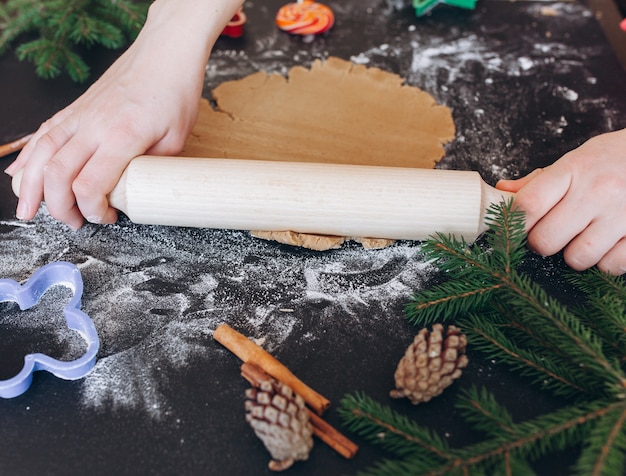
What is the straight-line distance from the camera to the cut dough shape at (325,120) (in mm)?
1596

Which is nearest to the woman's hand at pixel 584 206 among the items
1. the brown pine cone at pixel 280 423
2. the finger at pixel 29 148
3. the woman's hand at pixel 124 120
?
the brown pine cone at pixel 280 423

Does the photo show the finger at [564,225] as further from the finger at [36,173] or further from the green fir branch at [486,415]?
the finger at [36,173]

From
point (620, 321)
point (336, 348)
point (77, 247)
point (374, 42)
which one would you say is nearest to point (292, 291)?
point (336, 348)

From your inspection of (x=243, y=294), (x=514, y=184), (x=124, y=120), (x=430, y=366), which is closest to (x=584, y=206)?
(x=514, y=184)

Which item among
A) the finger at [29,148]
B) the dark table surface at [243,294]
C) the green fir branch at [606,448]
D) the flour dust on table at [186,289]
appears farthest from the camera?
the finger at [29,148]

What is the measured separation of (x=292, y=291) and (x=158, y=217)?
0.34 m

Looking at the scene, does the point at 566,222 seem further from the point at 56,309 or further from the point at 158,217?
the point at 56,309

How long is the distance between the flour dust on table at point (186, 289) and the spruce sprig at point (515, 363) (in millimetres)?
122

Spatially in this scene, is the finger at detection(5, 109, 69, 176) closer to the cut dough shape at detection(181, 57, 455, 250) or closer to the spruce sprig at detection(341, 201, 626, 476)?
the cut dough shape at detection(181, 57, 455, 250)

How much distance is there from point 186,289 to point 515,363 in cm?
71

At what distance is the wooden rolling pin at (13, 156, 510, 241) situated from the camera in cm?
128

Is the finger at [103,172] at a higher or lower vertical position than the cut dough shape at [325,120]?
higher

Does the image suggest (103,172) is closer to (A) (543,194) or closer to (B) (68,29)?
(B) (68,29)

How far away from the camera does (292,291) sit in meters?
1.31
